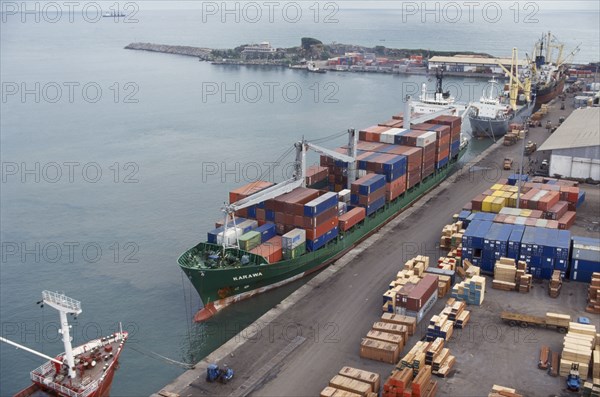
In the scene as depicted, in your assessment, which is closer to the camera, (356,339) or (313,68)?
(356,339)

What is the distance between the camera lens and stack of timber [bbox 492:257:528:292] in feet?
100

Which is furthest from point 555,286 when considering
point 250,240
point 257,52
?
point 257,52

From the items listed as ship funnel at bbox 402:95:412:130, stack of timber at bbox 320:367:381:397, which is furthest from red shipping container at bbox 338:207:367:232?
stack of timber at bbox 320:367:381:397

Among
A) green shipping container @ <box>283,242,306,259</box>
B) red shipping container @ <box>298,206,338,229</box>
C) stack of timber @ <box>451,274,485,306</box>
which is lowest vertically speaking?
stack of timber @ <box>451,274,485,306</box>

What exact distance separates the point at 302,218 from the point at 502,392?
1541cm

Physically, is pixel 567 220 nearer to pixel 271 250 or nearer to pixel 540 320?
pixel 540 320

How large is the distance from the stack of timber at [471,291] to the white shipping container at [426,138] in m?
19.2

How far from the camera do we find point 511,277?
Result: 31.0 meters

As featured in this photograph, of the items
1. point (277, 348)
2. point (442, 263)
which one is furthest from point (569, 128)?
point (277, 348)

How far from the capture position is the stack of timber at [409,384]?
21.3 m

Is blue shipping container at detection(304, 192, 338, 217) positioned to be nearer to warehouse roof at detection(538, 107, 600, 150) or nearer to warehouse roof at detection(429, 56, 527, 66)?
warehouse roof at detection(538, 107, 600, 150)

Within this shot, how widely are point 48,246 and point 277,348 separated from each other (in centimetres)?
2143

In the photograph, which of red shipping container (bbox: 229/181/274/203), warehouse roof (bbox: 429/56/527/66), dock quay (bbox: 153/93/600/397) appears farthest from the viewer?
warehouse roof (bbox: 429/56/527/66)

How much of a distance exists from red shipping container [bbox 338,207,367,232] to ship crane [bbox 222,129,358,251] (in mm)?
3238
